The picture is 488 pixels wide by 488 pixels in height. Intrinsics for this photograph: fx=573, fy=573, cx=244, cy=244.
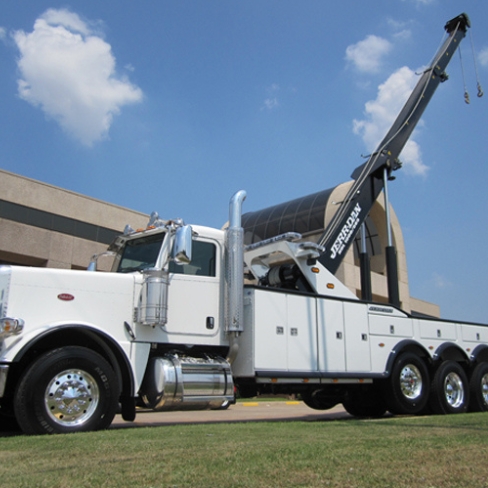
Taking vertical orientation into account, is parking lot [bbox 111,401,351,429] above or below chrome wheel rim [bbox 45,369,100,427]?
below

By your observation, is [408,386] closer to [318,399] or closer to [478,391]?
[318,399]

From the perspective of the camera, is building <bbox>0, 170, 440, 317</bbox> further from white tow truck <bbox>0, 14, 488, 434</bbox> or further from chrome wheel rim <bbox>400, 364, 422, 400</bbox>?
chrome wheel rim <bbox>400, 364, 422, 400</bbox>

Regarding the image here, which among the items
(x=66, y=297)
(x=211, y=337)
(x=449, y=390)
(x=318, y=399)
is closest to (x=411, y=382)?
(x=449, y=390)

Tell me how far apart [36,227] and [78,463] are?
1936 centimetres

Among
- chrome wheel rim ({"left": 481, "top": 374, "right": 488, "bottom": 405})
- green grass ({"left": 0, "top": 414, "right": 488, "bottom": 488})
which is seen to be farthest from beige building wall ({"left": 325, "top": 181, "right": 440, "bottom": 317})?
green grass ({"left": 0, "top": 414, "right": 488, "bottom": 488})

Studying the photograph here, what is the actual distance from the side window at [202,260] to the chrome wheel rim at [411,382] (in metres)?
4.44

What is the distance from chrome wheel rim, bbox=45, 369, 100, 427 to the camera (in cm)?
666

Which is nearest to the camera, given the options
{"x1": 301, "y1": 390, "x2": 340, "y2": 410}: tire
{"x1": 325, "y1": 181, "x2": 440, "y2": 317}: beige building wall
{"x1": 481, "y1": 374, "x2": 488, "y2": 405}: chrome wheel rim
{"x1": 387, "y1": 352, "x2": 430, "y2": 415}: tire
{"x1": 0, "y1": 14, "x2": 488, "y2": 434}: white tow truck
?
{"x1": 0, "y1": 14, "x2": 488, "y2": 434}: white tow truck

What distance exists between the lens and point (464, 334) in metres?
12.2

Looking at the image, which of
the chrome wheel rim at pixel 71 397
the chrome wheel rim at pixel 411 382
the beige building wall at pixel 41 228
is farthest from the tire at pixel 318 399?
the beige building wall at pixel 41 228

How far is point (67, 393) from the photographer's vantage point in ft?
22.3

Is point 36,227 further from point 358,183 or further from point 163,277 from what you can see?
point 163,277

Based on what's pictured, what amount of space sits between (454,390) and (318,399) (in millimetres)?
2753

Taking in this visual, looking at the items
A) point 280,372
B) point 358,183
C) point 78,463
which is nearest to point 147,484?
point 78,463
